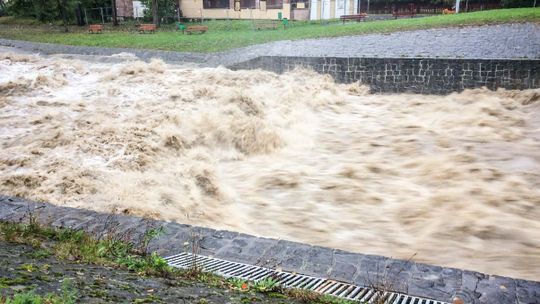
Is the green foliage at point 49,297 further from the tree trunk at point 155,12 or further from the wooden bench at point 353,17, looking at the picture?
the tree trunk at point 155,12

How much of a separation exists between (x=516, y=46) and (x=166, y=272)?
1625 centimetres

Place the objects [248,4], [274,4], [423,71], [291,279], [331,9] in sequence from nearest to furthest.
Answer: [291,279], [423,71], [331,9], [274,4], [248,4]

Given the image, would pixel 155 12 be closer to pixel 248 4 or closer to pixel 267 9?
pixel 248 4

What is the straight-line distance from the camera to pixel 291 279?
4402mm

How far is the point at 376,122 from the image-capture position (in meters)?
13.1

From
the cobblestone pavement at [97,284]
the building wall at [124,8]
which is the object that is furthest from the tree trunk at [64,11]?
the cobblestone pavement at [97,284]

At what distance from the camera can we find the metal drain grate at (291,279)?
4.05 meters

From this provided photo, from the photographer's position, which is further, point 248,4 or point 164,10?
point 248,4

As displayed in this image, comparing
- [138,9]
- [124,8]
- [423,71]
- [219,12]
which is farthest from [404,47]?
[124,8]

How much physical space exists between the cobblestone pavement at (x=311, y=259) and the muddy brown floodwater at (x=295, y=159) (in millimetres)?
1394

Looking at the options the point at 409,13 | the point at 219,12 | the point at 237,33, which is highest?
the point at 219,12

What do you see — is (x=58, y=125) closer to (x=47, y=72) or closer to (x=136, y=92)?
(x=136, y=92)

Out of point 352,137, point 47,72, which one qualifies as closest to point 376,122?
point 352,137

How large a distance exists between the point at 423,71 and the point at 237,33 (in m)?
14.0
